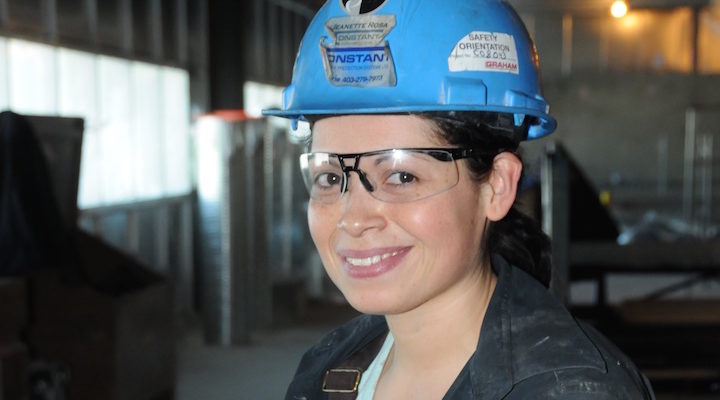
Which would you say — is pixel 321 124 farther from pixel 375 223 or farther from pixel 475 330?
pixel 475 330

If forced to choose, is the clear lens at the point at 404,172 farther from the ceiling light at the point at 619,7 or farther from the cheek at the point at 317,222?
the ceiling light at the point at 619,7

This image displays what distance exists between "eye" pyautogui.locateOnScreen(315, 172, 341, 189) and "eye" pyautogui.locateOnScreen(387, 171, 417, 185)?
0.11 meters

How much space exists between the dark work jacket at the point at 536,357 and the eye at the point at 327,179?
0.32 m

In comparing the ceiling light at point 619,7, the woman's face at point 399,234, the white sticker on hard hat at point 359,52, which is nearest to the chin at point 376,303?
the woman's face at point 399,234

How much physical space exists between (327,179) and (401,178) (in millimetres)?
151

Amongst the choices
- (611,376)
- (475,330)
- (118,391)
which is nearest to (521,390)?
(611,376)

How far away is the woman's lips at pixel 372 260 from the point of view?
143cm

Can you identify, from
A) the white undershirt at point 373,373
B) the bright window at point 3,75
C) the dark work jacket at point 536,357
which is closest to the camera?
the dark work jacket at point 536,357

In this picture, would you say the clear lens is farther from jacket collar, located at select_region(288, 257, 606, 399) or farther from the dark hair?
jacket collar, located at select_region(288, 257, 606, 399)

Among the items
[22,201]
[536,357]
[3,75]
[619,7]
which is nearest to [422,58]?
[536,357]

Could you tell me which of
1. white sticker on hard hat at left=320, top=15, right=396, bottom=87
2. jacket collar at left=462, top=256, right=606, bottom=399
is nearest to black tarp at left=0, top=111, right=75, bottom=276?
white sticker on hard hat at left=320, top=15, right=396, bottom=87

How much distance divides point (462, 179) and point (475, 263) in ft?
0.51

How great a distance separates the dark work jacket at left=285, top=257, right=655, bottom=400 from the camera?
123 cm

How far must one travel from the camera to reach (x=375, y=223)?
143 centimetres
